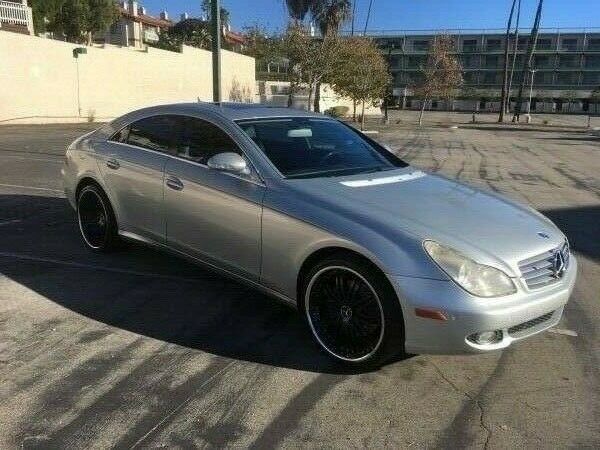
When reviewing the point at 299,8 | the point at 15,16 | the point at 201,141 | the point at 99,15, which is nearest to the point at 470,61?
the point at 299,8

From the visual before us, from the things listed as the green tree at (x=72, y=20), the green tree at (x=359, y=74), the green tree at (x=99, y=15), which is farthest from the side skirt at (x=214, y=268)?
the green tree at (x=99, y=15)

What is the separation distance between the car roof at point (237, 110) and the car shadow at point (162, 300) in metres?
1.38

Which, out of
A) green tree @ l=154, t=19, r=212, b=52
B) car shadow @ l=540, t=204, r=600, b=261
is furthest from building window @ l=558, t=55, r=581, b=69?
car shadow @ l=540, t=204, r=600, b=261

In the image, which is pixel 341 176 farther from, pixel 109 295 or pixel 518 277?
pixel 109 295

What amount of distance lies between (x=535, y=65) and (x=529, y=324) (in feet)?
377

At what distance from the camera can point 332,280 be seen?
3793 mm

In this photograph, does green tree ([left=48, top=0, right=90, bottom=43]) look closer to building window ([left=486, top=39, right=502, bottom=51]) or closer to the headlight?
the headlight

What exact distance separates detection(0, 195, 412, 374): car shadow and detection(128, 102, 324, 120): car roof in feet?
4.51

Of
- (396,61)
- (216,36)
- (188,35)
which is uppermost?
(188,35)

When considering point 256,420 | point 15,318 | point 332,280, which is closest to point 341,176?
point 332,280

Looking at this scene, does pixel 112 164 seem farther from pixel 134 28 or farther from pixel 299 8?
pixel 134 28

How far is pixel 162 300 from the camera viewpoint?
491 cm

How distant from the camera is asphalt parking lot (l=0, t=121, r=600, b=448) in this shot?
310cm

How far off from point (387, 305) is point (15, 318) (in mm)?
2737
